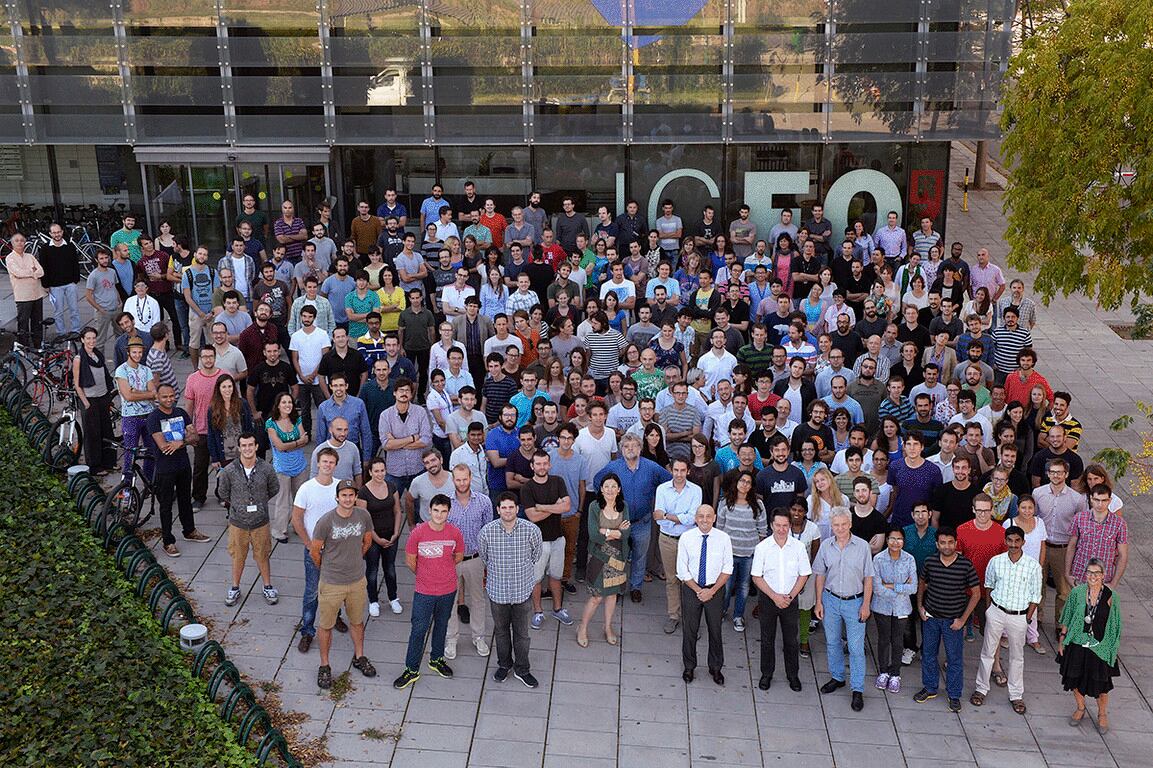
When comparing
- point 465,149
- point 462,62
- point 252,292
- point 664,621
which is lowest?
point 664,621

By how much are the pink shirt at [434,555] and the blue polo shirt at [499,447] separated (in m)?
1.82

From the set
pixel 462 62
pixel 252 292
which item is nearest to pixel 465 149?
pixel 462 62

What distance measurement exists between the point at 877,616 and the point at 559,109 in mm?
11989

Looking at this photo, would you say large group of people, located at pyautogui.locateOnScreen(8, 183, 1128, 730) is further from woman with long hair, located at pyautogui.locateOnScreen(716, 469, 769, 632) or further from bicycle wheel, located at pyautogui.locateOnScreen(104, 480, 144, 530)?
bicycle wheel, located at pyautogui.locateOnScreen(104, 480, 144, 530)

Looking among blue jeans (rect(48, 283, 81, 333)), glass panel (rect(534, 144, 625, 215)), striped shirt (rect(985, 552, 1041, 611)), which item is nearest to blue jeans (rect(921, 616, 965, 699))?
striped shirt (rect(985, 552, 1041, 611))

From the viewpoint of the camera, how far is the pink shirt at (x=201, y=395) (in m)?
13.1

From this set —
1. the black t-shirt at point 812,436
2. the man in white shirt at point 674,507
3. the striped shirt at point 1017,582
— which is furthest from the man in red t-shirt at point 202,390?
the striped shirt at point 1017,582

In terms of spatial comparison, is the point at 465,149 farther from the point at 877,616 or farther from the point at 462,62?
the point at 877,616

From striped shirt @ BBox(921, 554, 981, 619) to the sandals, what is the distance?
4.92m

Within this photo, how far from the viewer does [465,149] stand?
20766mm

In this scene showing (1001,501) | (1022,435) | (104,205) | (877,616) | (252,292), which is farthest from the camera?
(104,205)

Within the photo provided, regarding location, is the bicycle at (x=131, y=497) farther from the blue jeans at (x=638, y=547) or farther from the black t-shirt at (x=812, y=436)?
the black t-shirt at (x=812, y=436)

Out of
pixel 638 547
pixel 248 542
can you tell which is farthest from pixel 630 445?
pixel 248 542

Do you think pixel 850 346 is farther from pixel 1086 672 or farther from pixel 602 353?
pixel 1086 672
